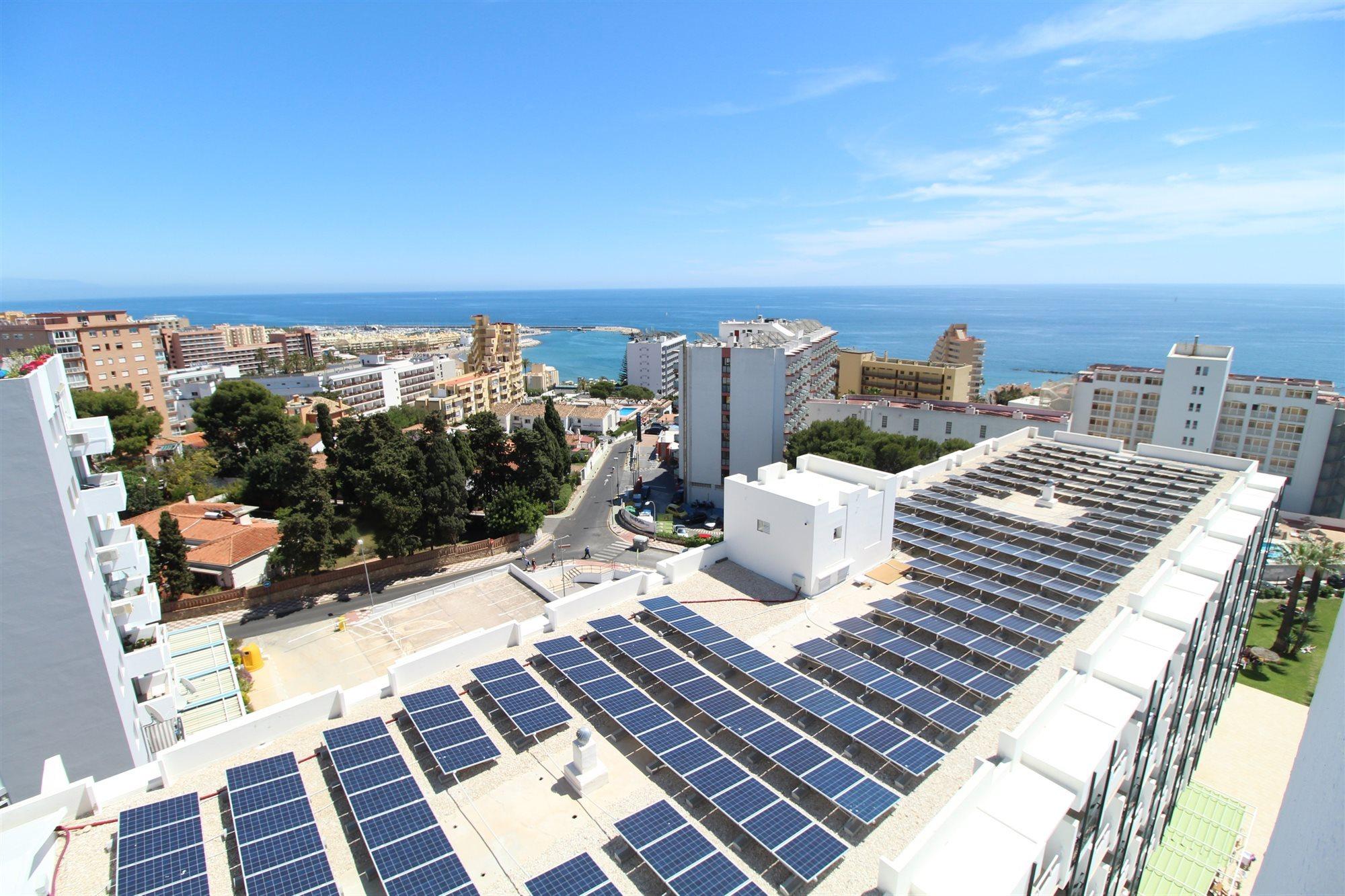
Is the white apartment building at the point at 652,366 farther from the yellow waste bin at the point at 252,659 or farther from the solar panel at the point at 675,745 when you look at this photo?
the solar panel at the point at 675,745

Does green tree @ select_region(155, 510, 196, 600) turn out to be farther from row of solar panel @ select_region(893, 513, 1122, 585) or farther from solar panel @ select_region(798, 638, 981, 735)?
row of solar panel @ select_region(893, 513, 1122, 585)

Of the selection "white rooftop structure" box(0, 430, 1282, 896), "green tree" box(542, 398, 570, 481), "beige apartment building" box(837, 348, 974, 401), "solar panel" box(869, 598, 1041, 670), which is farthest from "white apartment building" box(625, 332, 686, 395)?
"solar panel" box(869, 598, 1041, 670)

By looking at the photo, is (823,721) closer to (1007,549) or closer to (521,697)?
(521,697)

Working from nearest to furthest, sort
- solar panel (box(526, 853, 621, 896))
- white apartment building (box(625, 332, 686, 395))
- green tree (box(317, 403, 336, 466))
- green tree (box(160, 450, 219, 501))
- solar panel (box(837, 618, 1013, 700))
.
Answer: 1. solar panel (box(526, 853, 621, 896))
2. solar panel (box(837, 618, 1013, 700))
3. green tree (box(160, 450, 219, 501))
4. green tree (box(317, 403, 336, 466))
5. white apartment building (box(625, 332, 686, 395))

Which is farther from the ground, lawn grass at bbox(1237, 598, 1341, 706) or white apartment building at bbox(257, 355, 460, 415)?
white apartment building at bbox(257, 355, 460, 415)

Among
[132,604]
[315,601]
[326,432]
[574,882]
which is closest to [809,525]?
[574,882]

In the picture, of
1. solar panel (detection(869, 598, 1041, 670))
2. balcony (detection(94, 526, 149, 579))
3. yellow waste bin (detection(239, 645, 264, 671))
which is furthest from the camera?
yellow waste bin (detection(239, 645, 264, 671))

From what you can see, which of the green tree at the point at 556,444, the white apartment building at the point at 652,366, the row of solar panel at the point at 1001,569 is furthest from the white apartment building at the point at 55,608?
the white apartment building at the point at 652,366
